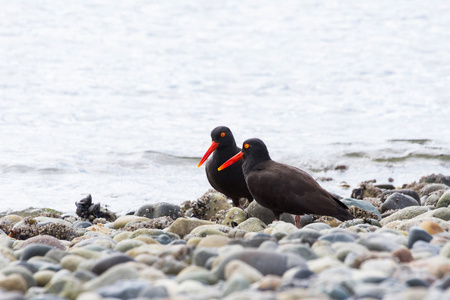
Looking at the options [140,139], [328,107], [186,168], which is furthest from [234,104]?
[186,168]

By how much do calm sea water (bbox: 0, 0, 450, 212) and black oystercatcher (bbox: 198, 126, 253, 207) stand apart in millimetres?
1589

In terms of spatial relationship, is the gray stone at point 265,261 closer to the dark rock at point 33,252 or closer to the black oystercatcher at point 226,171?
the dark rock at point 33,252

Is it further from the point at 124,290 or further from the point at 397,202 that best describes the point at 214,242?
the point at 397,202

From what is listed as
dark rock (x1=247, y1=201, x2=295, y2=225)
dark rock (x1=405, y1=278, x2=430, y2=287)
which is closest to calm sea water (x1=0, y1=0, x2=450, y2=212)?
dark rock (x1=247, y1=201, x2=295, y2=225)

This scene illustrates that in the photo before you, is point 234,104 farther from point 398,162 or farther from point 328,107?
point 398,162

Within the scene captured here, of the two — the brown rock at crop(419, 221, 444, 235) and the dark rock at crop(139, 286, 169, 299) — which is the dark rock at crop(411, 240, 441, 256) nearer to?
the brown rock at crop(419, 221, 444, 235)

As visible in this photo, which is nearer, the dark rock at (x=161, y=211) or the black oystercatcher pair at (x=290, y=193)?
the black oystercatcher pair at (x=290, y=193)

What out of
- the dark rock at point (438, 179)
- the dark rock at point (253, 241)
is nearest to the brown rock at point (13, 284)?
the dark rock at point (253, 241)

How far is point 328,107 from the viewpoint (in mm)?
13273

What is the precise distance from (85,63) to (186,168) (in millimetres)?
7968

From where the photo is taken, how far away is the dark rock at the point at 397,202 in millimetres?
6496

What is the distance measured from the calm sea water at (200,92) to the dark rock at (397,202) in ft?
5.48

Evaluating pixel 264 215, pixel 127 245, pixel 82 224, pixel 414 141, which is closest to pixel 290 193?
pixel 264 215

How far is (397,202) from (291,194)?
1.69 metres
